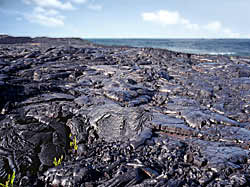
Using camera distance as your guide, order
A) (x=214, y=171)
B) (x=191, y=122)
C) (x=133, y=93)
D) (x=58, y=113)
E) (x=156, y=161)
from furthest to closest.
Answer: (x=133, y=93) → (x=58, y=113) → (x=191, y=122) → (x=156, y=161) → (x=214, y=171)

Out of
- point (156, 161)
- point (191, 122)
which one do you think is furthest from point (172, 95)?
point (156, 161)

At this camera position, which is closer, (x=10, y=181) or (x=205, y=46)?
(x=10, y=181)

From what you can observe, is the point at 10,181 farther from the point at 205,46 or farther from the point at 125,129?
the point at 205,46

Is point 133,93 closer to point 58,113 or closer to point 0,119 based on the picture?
point 58,113

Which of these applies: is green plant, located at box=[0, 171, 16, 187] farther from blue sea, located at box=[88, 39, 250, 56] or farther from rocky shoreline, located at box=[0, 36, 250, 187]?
blue sea, located at box=[88, 39, 250, 56]

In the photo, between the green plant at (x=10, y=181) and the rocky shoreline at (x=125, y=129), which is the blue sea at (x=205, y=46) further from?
the green plant at (x=10, y=181)

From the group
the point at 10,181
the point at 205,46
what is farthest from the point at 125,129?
the point at 205,46

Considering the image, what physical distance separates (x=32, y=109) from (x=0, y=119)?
894 millimetres

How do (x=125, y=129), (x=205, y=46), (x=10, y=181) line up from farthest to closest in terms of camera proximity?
(x=205, y=46) < (x=125, y=129) < (x=10, y=181)

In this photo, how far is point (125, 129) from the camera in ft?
16.9

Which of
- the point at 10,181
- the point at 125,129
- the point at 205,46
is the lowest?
the point at 10,181

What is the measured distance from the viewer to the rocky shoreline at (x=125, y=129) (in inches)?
147

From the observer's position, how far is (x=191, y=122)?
5.36 metres

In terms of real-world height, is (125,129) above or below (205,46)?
below
